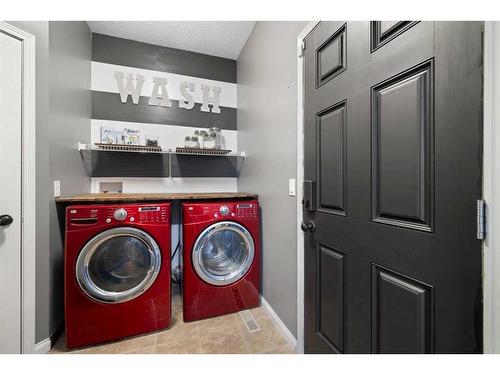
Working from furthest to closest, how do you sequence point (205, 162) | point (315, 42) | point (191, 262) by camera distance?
1. point (205, 162)
2. point (191, 262)
3. point (315, 42)

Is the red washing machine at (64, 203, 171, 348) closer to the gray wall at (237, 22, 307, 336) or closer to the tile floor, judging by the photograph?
the tile floor

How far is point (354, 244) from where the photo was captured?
0.92 metres

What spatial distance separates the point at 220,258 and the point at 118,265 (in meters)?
0.79

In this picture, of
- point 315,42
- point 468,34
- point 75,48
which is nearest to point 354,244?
point 468,34

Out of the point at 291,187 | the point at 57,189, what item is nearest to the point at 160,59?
the point at 57,189

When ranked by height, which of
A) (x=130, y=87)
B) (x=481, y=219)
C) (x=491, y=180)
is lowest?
(x=481, y=219)

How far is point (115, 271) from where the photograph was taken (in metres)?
1.55

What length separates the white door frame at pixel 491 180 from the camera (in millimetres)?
529

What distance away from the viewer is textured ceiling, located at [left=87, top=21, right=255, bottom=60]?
1972 millimetres

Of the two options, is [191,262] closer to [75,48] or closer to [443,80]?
[443,80]

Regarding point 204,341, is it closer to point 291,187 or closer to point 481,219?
point 291,187

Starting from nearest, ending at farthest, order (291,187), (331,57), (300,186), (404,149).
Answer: (404,149) < (331,57) < (300,186) < (291,187)

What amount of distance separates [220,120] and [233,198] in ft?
3.52

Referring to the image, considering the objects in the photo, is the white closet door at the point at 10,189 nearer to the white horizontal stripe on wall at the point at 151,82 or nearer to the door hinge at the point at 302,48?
the white horizontal stripe on wall at the point at 151,82
